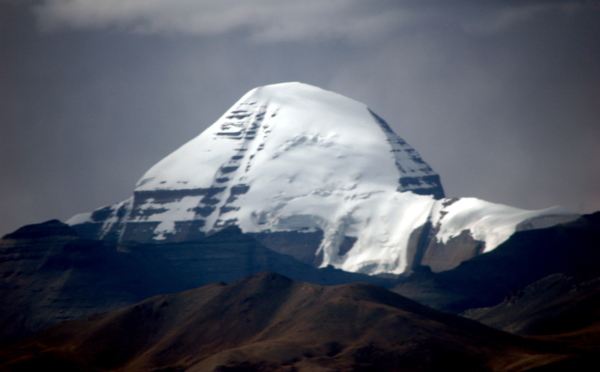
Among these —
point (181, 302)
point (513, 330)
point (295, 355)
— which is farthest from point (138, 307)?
point (513, 330)

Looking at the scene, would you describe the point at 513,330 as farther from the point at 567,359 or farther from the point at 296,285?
the point at 567,359

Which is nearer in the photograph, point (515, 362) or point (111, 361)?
point (515, 362)

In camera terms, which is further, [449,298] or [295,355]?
[449,298]

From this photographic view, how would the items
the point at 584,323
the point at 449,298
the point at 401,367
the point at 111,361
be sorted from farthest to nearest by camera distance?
→ the point at 449,298 < the point at 584,323 < the point at 111,361 < the point at 401,367

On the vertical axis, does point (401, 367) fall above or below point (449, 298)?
above

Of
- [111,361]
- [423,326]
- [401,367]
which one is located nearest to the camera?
[401,367]

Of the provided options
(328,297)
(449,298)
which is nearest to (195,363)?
(328,297)

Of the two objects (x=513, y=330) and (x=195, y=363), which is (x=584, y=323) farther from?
(x=195, y=363)

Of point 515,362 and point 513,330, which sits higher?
point 515,362

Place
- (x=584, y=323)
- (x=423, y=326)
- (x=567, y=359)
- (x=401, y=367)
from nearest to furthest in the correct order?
1. (x=567, y=359)
2. (x=401, y=367)
3. (x=423, y=326)
4. (x=584, y=323)
